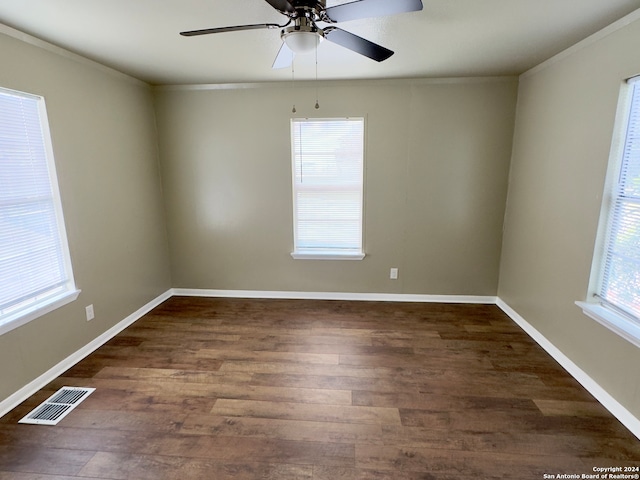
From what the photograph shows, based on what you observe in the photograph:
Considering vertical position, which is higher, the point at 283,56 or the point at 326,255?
the point at 283,56

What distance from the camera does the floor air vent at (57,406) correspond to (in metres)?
1.98

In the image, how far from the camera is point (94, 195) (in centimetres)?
277

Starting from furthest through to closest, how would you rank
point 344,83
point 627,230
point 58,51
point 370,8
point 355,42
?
point 344,83 < point 58,51 < point 627,230 < point 355,42 < point 370,8

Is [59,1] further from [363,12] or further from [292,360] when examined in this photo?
[292,360]

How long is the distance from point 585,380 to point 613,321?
529 millimetres

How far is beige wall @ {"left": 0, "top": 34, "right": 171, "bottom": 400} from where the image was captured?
7.20ft

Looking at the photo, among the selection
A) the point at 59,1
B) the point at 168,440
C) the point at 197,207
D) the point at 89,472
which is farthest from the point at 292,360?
the point at 59,1

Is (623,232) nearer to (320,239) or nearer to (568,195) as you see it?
(568,195)

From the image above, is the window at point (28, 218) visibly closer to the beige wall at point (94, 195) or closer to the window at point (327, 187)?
the beige wall at point (94, 195)

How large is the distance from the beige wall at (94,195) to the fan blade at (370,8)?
6.93ft

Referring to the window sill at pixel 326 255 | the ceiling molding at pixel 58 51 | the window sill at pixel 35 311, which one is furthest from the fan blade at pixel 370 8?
the window sill at pixel 35 311

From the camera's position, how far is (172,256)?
395 centimetres

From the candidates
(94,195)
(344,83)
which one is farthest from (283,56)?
(94,195)

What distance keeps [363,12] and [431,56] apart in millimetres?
1394
